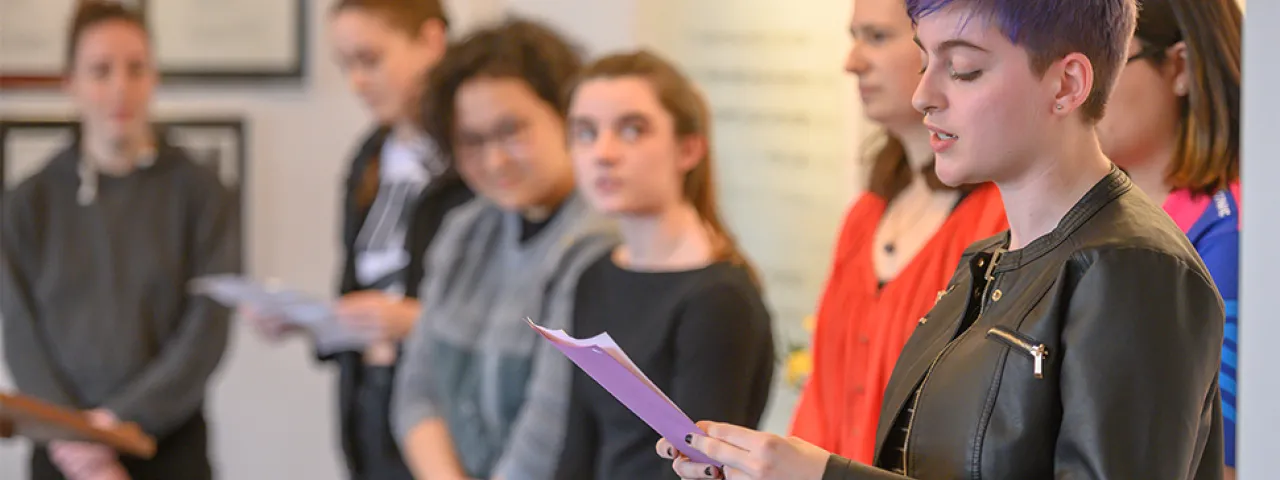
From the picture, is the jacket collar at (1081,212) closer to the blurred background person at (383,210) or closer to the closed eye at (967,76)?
the closed eye at (967,76)

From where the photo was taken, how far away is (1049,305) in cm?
128

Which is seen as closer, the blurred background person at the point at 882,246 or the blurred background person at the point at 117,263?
the blurred background person at the point at 882,246

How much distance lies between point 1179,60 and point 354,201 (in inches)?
100

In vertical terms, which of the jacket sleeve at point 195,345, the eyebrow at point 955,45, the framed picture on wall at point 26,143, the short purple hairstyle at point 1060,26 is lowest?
the jacket sleeve at point 195,345

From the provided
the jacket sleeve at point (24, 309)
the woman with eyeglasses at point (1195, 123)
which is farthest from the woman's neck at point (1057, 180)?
the jacket sleeve at point (24, 309)

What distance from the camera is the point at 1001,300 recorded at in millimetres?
1358

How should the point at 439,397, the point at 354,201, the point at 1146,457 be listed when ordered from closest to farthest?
the point at 1146,457 → the point at 439,397 → the point at 354,201

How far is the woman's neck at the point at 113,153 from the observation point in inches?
163

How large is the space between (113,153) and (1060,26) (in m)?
3.40

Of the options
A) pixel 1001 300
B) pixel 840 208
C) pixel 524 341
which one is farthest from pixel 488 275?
pixel 1001 300

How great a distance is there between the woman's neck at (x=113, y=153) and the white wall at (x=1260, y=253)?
11.0ft

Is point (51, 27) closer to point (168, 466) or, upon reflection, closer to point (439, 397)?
point (168, 466)

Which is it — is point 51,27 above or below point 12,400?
above

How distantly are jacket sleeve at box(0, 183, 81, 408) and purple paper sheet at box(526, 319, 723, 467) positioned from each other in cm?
300
